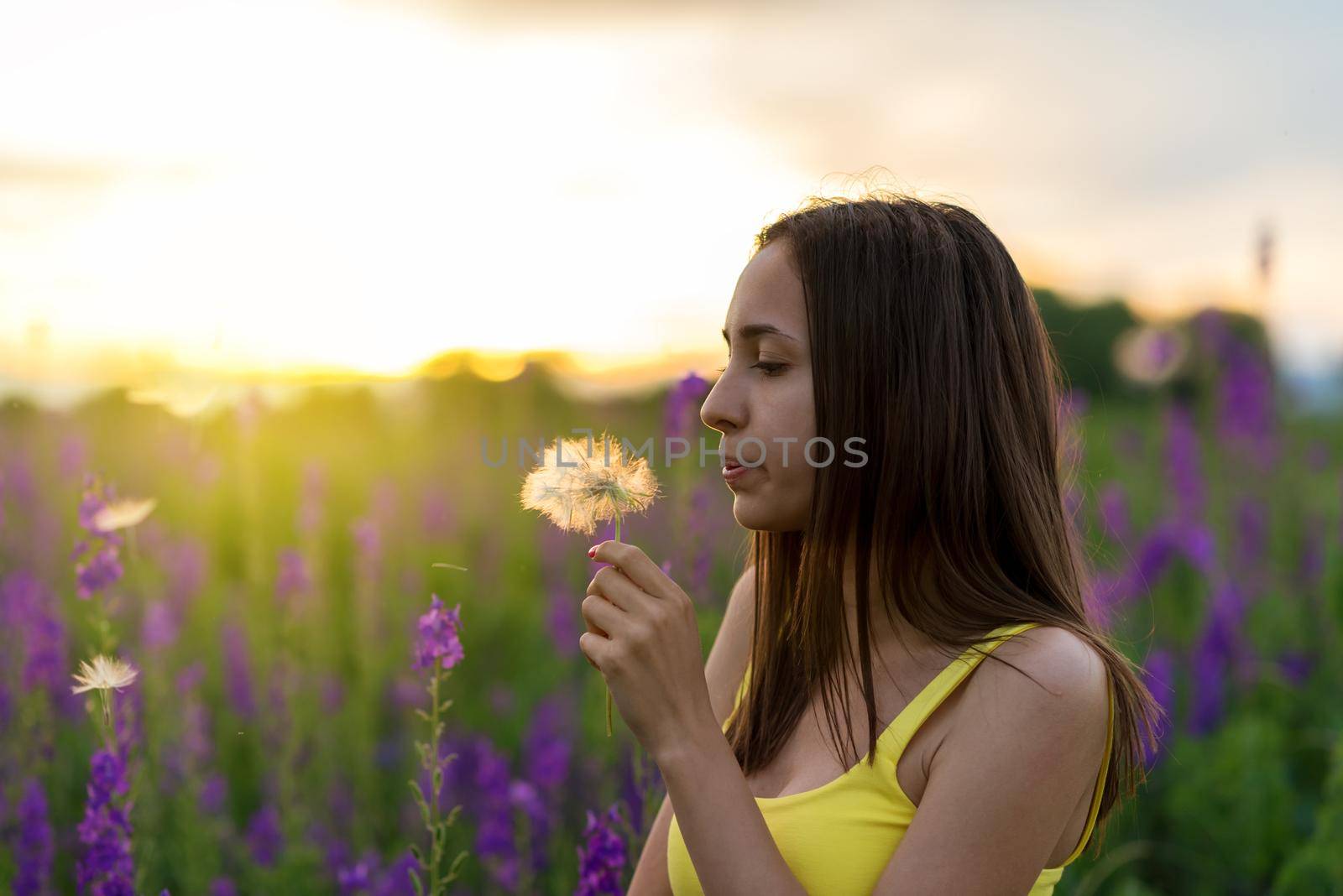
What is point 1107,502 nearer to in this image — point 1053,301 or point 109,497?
point 109,497

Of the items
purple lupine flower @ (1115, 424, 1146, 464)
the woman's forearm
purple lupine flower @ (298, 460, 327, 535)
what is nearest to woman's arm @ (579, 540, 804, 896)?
the woman's forearm

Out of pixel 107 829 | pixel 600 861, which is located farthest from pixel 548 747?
pixel 107 829

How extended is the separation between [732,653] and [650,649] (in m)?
0.75

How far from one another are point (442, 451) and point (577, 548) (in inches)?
86.5

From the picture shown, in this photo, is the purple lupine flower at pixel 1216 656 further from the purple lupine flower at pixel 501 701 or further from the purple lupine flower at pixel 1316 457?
the purple lupine flower at pixel 501 701

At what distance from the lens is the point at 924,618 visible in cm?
184

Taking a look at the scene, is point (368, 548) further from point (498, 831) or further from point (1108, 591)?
point (1108, 591)

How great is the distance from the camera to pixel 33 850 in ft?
8.72

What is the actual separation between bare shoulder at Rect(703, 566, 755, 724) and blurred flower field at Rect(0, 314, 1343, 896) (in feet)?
0.82

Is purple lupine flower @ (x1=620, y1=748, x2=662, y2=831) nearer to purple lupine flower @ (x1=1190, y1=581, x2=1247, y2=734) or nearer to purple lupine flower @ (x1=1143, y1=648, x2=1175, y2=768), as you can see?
purple lupine flower @ (x1=1143, y1=648, x2=1175, y2=768)

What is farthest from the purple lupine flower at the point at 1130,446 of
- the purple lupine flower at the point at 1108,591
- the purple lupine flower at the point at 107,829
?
the purple lupine flower at the point at 107,829

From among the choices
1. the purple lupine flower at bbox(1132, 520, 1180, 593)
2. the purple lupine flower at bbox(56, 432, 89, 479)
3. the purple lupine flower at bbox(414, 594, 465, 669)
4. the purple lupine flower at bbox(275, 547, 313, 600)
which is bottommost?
the purple lupine flower at bbox(1132, 520, 1180, 593)

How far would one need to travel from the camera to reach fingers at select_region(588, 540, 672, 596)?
158cm

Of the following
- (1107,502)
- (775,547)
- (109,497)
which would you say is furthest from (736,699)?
(1107,502)
